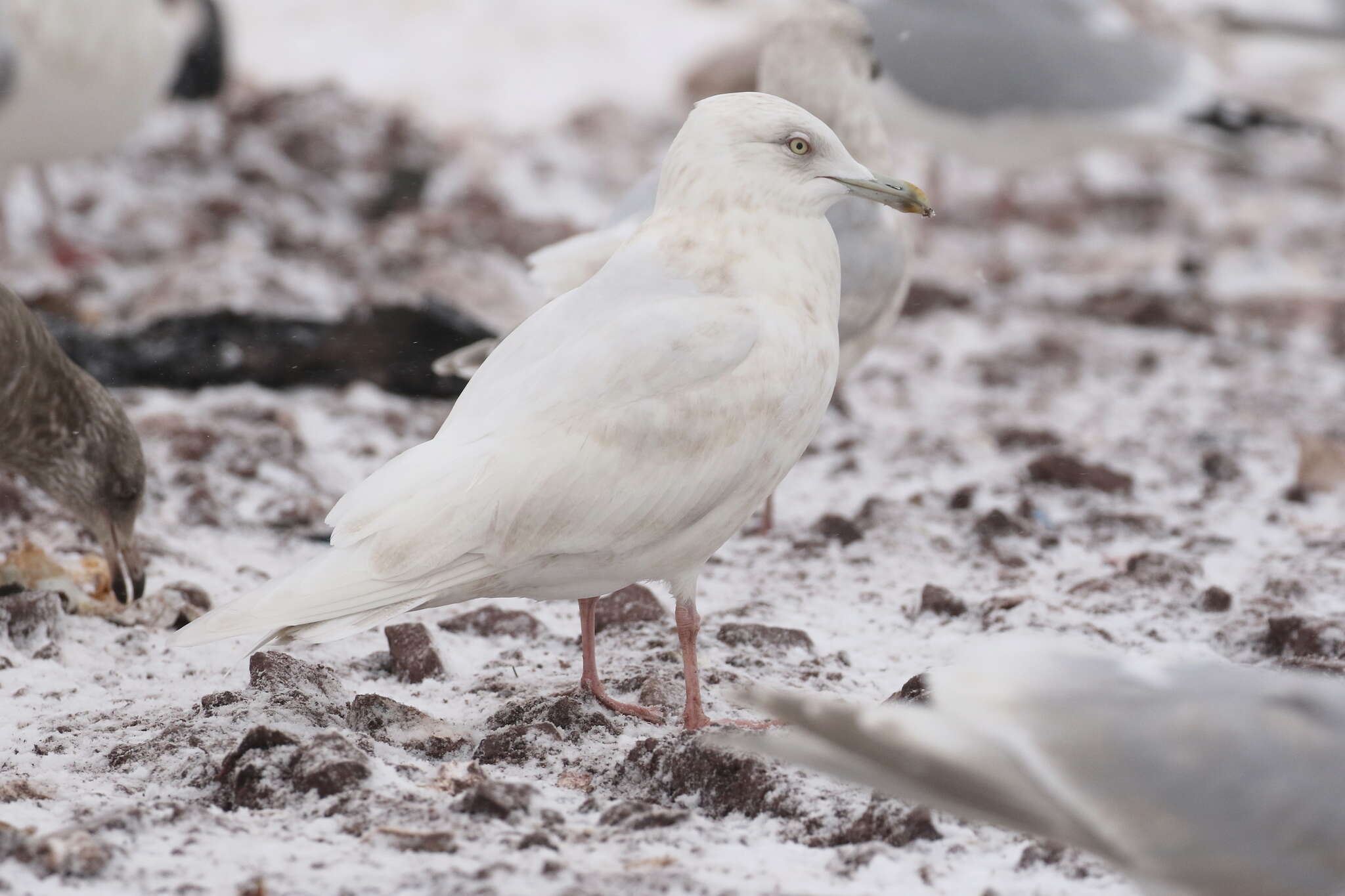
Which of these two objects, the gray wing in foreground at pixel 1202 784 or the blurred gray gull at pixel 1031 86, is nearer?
the gray wing in foreground at pixel 1202 784

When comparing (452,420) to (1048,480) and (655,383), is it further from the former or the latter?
(1048,480)

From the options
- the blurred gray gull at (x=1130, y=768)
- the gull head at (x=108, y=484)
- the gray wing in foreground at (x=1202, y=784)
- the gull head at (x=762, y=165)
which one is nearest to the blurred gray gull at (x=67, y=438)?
the gull head at (x=108, y=484)

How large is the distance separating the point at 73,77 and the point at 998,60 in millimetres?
4028

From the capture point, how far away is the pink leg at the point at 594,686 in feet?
9.97

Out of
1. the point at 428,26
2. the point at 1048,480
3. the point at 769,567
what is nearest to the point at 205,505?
the point at 769,567

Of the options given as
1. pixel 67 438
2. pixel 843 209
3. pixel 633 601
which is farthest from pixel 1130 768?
pixel 67 438

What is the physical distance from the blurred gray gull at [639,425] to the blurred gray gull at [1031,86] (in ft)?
14.9

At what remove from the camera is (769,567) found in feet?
A: 13.6

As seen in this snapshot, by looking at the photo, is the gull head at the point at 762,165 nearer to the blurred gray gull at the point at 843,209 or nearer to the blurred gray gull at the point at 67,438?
the blurred gray gull at the point at 843,209

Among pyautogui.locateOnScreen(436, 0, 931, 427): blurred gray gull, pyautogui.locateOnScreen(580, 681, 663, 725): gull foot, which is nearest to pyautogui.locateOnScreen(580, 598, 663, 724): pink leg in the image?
pyautogui.locateOnScreen(580, 681, 663, 725): gull foot

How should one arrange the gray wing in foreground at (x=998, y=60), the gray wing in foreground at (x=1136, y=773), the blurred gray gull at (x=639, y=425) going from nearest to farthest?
the gray wing in foreground at (x=1136, y=773) → the blurred gray gull at (x=639, y=425) → the gray wing in foreground at (x=998, y=60)

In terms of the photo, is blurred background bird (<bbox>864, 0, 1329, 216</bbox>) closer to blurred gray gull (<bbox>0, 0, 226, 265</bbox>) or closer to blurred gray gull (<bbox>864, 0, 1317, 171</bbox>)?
blurred gray gull (<bbox>864, 0, 1317, 171</bbox>)

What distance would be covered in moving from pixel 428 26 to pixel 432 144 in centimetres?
218

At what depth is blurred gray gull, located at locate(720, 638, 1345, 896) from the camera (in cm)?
197
